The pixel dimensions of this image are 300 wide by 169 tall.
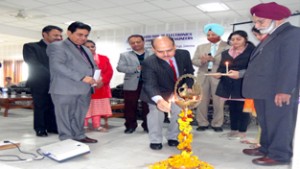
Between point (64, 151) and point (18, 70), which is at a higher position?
point (18, 70)

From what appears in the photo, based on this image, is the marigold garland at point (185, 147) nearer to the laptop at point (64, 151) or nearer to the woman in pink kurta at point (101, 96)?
the laptop at point (64, 151)

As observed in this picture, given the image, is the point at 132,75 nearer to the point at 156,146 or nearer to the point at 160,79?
the point at 160,79

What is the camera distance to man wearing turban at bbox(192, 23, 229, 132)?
11.2 feet

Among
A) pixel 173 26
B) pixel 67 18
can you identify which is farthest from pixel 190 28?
pixel 67 18

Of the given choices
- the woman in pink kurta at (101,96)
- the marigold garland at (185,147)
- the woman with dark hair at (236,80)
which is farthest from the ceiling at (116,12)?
the marigold garland at (185,147)

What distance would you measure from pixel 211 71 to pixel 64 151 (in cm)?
218

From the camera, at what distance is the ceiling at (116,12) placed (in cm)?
577

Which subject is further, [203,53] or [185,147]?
[203,53]

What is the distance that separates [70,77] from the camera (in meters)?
2.52

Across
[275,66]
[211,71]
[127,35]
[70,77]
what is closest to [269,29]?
[275,66]

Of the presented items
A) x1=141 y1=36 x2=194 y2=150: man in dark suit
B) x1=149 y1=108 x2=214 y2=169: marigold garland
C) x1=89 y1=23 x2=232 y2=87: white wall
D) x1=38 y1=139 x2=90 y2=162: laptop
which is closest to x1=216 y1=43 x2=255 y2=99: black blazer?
x1=141 y1=36 x2=194 y2=150: man in dark suit

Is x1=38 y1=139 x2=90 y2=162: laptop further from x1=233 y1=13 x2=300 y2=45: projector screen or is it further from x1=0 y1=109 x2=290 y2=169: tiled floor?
x1=233 y1=13 x2=300 y2=45: projector screen

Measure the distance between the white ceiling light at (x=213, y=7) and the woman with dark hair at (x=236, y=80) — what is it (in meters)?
2.94

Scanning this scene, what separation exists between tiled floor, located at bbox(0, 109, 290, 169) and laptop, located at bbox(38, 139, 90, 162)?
1.9 inches
